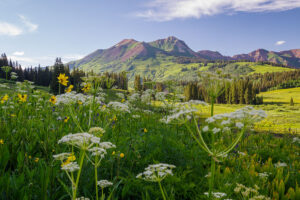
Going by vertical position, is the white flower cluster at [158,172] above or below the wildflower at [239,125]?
below

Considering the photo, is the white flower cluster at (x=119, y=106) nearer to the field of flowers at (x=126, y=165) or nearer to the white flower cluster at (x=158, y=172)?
the field of flowers at (x=126, y=165)

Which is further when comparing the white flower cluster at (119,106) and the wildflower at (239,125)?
the white flower cluster at (119,106)

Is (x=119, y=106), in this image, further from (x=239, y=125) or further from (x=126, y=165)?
(x=239, y=125)

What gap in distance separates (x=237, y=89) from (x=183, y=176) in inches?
5798

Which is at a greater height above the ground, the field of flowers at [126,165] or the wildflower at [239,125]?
the wildflower at [239,125]

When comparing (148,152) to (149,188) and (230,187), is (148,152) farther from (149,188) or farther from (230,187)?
(230,187)

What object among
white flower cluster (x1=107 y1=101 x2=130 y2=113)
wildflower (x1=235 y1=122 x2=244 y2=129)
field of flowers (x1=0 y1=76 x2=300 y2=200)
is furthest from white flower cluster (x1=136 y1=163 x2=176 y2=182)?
white flower cluster (x1=107 y1=101 x2=130 y2=113)

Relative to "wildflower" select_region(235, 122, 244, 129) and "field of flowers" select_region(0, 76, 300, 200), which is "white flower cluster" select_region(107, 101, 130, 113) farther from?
"wildflower" select_region(235, 122, 244, 129)

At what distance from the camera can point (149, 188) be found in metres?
3.23

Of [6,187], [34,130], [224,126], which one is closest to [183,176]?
[224,126]

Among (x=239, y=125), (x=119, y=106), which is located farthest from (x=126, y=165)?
(x=239, y=125)

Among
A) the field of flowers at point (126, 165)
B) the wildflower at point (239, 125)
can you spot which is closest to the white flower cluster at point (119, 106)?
the field of flowers at point (126, 165)

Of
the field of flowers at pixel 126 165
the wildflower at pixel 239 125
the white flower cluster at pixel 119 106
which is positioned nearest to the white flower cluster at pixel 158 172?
the field of flowers at pixel 126 165

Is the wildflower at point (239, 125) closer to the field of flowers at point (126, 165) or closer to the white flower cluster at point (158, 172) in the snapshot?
the field of flowers at point (126, 165)
